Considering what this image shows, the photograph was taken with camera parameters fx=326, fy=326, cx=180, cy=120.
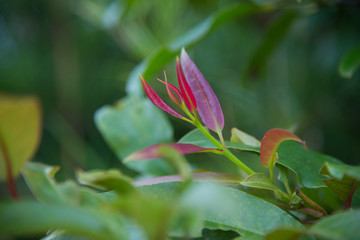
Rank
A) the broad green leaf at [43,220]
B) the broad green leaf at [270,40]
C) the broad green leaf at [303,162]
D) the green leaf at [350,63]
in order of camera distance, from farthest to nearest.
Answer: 1. the broad green leaf at [270,40]
2. the green leaf at [350,63]
3. the broad green leaf at [303,162]
4. the broad green leaf at [43,220]

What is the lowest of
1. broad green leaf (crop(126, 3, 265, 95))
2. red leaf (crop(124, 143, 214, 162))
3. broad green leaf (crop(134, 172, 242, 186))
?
broad green leaf (crop(134, 172, 242, 186))

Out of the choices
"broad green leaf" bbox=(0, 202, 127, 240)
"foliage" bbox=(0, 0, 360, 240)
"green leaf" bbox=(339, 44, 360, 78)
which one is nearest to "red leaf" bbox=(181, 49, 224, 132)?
"foliage" bbox=(0, 0, 360, 240)

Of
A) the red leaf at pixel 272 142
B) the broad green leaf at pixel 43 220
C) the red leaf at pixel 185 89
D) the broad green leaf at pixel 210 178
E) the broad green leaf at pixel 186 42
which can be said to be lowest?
the broad green leaf at pixel 210 178

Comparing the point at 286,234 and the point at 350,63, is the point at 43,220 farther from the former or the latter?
the point at 350,63

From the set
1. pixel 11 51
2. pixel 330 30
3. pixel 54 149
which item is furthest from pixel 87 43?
pixel 330 30

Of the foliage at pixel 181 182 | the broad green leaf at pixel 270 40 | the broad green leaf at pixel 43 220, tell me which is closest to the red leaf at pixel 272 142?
the foliage at pixel 181 182

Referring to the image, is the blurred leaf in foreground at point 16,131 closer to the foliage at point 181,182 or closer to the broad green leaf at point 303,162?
the foliage at point 181,182

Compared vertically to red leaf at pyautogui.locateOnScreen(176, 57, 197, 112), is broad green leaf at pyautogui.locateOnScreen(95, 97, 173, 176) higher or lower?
lower

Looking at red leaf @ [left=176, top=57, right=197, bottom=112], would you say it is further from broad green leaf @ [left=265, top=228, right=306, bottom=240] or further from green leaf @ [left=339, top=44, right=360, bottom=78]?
green leaf @ [left=339, top=44, right=360, bottom=78]
